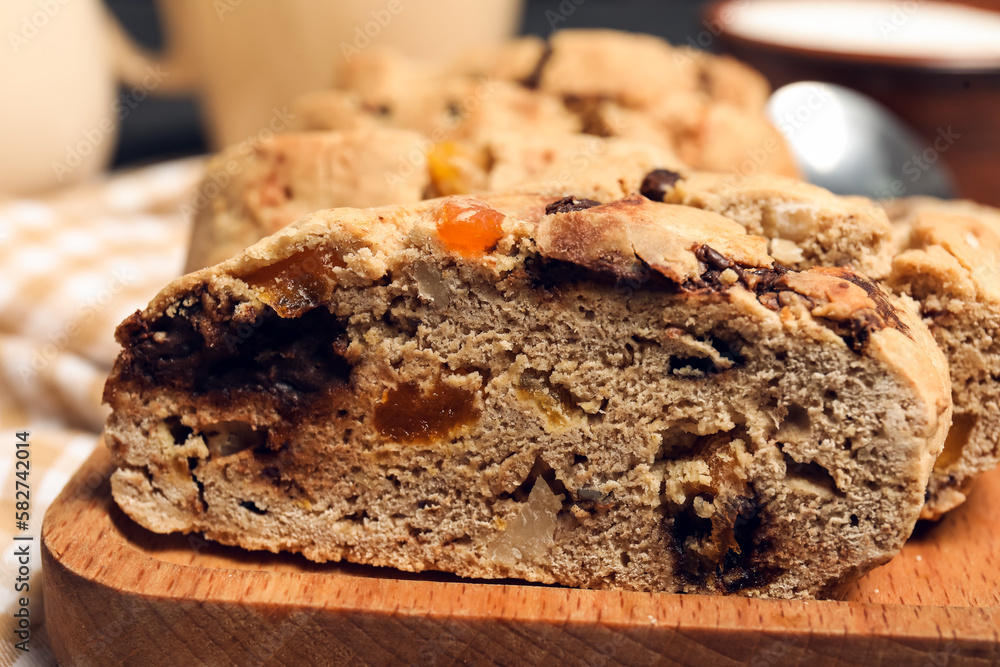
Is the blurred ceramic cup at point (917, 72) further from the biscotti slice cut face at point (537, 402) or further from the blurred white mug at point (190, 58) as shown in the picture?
the biscotti slice cut face at point (537, 402)

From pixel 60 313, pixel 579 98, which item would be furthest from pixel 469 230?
pixel 60 313

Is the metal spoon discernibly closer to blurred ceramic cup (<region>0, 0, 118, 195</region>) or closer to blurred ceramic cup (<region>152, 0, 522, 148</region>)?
blurred ceramic cup (<region>152, 0, 522, 148</region>)

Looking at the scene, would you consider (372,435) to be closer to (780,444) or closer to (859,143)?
(780,444)

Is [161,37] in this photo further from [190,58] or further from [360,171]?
[360,171]

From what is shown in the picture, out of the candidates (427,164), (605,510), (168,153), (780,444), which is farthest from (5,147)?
(780,444)

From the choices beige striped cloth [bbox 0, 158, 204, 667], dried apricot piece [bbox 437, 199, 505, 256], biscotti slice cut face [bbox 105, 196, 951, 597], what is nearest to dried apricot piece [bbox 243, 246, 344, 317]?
biscotti slice cut face [bbox 105, 196, 951, 597]

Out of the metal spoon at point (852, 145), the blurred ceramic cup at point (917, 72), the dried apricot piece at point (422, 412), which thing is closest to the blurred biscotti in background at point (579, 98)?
the metal spoon at point (852, 145)
